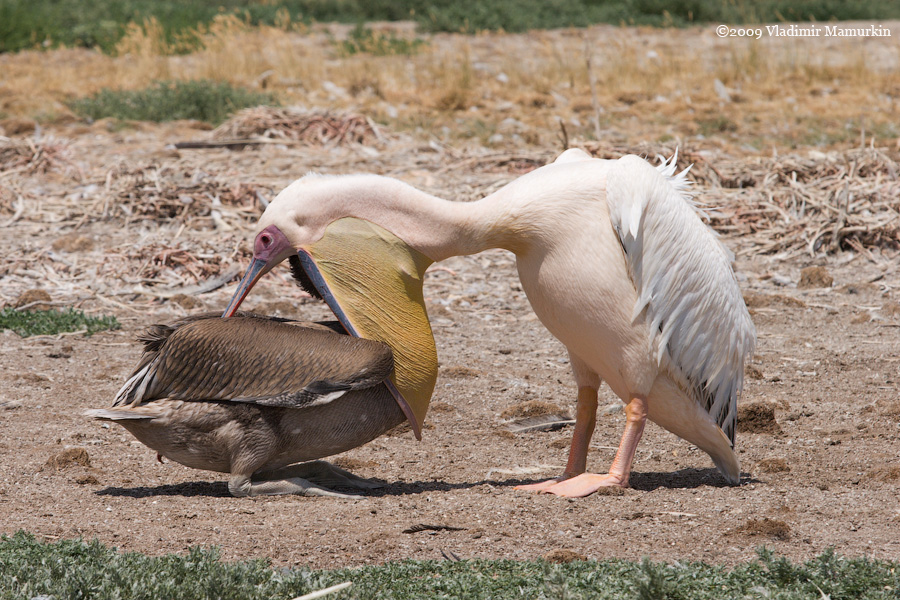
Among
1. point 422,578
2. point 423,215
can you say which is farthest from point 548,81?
point 422,578

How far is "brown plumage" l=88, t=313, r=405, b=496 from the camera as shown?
383cm

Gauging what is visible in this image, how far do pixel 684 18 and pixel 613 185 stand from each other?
19047 mm

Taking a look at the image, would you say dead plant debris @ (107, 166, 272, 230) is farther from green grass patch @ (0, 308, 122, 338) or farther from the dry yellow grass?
the dry yellow grass

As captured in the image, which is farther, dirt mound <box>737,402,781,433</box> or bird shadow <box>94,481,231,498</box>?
dirt mound <box>737,402,781,433</box>

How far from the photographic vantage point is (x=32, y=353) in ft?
20.0

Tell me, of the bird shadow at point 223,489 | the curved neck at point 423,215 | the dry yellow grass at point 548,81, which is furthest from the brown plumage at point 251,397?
the dry yellow grass at point 548,81

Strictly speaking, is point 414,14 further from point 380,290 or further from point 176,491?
point 176,491

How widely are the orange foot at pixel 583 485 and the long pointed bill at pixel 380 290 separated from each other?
643 millimetres

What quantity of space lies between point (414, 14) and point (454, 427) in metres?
18.7

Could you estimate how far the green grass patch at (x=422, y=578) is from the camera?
9.27 ft

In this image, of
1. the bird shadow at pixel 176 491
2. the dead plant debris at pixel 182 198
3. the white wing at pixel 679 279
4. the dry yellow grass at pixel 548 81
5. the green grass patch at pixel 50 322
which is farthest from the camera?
the dry yellow grass at pixel 548 81

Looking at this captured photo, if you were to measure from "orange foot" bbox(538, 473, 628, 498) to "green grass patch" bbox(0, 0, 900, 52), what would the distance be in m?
15.8

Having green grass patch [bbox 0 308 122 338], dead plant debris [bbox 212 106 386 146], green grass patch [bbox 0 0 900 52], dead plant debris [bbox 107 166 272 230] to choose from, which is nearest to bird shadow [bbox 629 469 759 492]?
green grass patch [bbox 0 308 122 338]

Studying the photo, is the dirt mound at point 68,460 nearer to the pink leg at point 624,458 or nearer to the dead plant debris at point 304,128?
the pink leg at point 624,458
